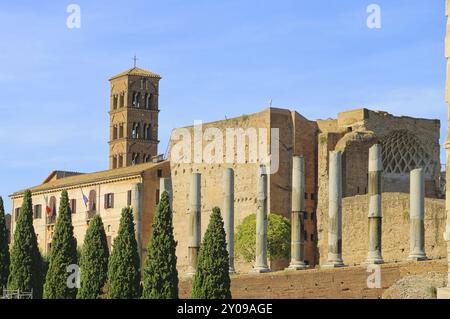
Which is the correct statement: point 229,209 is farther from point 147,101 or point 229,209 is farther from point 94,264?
point 147,101

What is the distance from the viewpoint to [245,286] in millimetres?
48281

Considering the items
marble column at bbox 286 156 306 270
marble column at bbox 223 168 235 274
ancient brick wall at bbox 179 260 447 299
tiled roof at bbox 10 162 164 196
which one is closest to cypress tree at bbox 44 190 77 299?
ancient brick wall at bbox 179 260 447 299

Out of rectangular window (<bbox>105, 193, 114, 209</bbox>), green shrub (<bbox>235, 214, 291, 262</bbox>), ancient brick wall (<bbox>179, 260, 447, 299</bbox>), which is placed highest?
rectangular window (<bbox>105, 193, 114, 209</bbox>)

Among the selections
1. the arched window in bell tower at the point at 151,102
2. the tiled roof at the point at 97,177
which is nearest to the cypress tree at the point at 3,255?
the tiled roof at the point at 97,177

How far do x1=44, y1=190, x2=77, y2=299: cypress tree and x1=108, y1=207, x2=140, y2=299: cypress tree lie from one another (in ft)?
Answer: 7.74

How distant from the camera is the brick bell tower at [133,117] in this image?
8844cm

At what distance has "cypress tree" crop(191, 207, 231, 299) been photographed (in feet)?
137

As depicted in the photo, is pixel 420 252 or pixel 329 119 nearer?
pixel 420 252

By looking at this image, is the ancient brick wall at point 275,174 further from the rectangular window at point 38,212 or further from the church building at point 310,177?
the rectangular window at point 38,212

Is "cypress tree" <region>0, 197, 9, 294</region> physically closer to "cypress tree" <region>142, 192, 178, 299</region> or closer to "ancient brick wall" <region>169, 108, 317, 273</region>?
"cypress tree" <region>142, 192, 178, 299</region>
